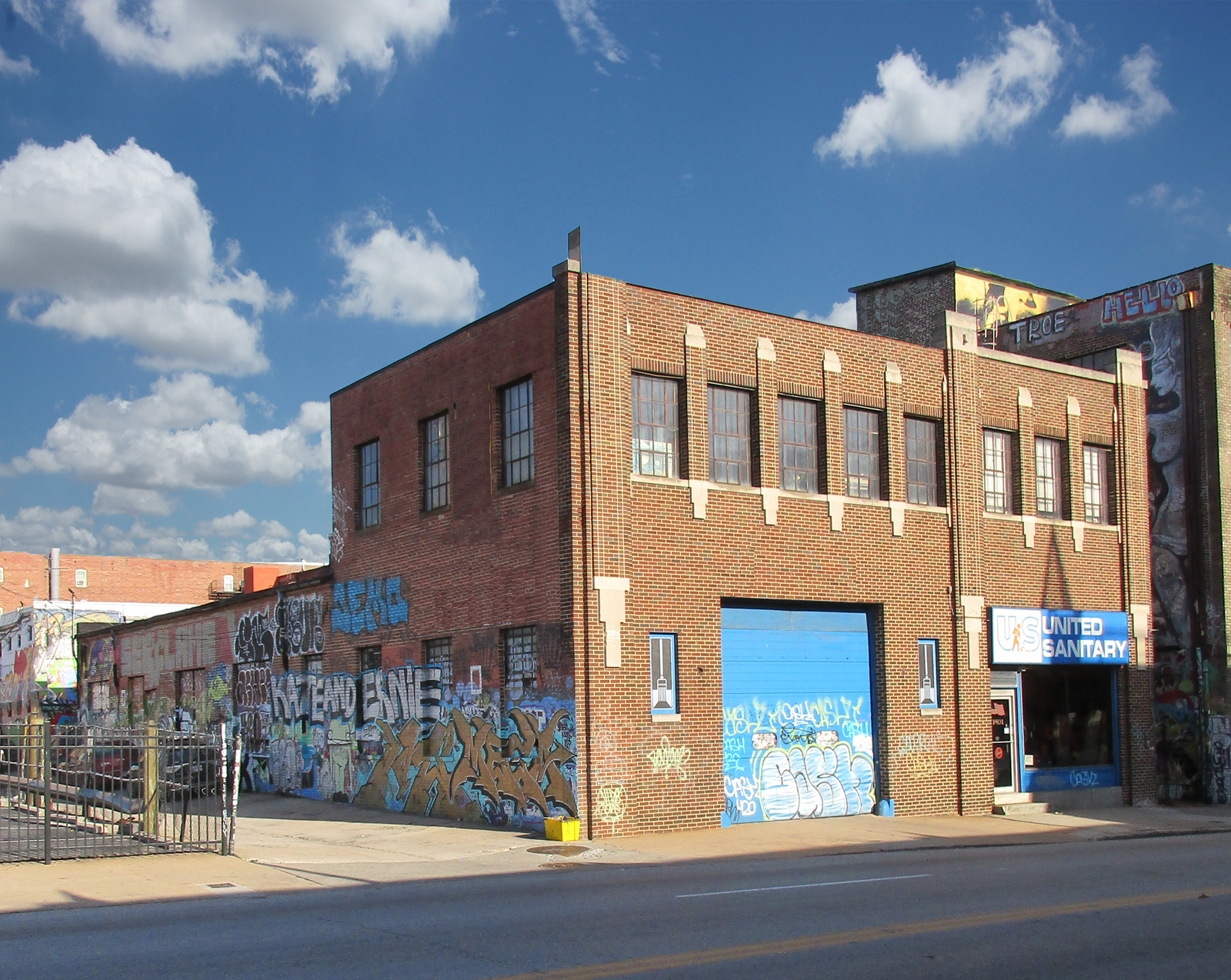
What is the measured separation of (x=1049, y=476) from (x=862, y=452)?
18.4ft

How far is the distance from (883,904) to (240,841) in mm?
10939

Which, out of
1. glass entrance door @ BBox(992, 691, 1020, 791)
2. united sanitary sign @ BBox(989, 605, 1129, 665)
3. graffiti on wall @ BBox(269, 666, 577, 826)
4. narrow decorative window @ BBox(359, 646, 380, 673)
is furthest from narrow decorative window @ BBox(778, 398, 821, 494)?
narrow decorative window @ BBox(359, 646, 380, 673)

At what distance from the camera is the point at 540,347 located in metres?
19.1

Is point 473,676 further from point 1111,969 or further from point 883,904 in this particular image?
point 1111,969

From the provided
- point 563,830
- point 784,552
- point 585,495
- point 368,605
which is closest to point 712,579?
point 784,552

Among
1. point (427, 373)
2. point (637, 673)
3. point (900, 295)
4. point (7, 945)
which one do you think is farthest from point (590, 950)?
point (900, 295)

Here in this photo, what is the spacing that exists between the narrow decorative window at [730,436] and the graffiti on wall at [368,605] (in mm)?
6748

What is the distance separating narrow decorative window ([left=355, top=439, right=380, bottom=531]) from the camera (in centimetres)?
2405

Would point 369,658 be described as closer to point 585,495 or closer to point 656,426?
point 585,495

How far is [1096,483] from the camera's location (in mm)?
26000

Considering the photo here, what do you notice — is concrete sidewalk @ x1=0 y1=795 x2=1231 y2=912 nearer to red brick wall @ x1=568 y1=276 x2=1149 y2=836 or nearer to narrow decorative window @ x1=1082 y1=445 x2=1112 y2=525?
red brick wall @ x1=568 y1=276 x2=1149 y2=836

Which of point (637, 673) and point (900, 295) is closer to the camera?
point (637, 673)

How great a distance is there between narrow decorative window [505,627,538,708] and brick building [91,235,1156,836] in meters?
0.04

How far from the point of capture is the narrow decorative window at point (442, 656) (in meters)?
21.0
